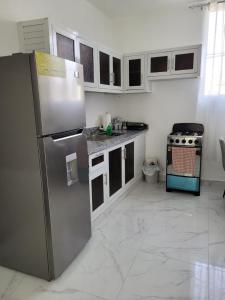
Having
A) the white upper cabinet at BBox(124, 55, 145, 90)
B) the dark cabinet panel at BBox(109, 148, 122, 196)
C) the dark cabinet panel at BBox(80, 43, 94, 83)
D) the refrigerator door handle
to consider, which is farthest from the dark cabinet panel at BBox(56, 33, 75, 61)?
the white upper cabinet at BBox(124, 55, 145, 90)

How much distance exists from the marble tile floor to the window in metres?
1.66

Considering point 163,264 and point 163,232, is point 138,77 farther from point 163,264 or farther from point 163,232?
point 163,264

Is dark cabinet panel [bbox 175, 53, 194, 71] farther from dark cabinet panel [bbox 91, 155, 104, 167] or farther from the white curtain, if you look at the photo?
dark cabinet panel [bbox 91, 155, 104, 167]

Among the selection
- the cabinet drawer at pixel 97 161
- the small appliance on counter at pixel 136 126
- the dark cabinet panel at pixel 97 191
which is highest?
the small appliance on counter at pixel 136 126

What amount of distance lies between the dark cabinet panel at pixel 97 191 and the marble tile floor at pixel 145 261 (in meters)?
0.22

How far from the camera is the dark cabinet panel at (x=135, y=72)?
11.5ft

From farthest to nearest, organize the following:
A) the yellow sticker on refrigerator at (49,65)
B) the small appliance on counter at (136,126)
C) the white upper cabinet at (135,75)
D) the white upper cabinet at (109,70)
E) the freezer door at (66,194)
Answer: the small appliance on counter at (136,126) → the white upper cabinet at (135,75) → the white upper cabinet at (109,70) → the freezer door at (66,194) → the yellow sticker on refrigerator at (49,65)

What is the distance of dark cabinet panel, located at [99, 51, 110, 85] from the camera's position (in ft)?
9.71

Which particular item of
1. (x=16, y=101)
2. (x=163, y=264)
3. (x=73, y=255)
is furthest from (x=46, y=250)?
(x=16, y=101)

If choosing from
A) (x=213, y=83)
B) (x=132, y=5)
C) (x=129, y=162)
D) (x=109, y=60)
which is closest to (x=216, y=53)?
(x=213, y=83)

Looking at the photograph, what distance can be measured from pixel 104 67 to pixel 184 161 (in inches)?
66.1

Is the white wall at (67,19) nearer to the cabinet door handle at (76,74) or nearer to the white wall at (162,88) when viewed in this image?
the white wall at (162,88)

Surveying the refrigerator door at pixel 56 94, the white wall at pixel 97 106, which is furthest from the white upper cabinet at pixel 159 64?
the refrigerator door at pixel 56 94

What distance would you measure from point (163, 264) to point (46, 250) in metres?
0.97
